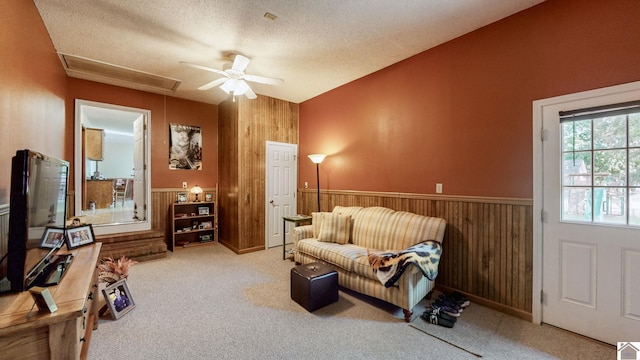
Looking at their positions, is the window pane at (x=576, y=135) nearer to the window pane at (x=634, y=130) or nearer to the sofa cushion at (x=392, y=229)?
the window pane at (x=634, y=130)

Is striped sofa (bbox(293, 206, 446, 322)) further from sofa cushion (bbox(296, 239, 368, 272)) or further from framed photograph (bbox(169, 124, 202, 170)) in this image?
framed photograph (bbox(169, 124, 202, 170))

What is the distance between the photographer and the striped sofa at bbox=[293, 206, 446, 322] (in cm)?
252

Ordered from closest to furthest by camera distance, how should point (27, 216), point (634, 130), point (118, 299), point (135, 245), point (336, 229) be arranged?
point (27, 216)
point (634, 130)
point (118, 299)
point (336, 229)
point (135, 245)

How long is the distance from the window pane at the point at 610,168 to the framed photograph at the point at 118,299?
4.41 metres

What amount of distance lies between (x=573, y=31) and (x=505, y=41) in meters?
0.50

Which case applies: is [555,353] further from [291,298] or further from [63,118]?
[63,118]

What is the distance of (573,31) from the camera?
224cm

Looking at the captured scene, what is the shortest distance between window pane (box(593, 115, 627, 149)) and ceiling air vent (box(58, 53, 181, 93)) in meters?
5.10

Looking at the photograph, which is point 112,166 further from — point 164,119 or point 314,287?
point 314,287

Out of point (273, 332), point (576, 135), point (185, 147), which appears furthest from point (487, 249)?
point (185, 147)

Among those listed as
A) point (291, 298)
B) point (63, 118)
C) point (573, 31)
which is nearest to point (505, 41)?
point (573, 31)

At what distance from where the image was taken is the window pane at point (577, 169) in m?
2.23

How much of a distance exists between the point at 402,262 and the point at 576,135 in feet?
6.15

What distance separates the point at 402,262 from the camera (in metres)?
2.38
